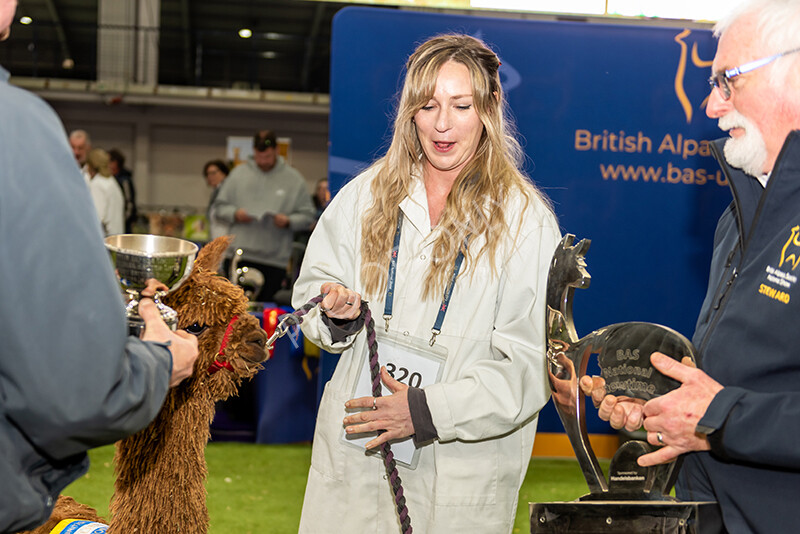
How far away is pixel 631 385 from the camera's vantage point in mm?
1536

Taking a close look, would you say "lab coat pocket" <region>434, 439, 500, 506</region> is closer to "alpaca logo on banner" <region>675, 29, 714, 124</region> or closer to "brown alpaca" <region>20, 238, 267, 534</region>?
"brown alpaca" <region>20, 238, 267, 534</region>

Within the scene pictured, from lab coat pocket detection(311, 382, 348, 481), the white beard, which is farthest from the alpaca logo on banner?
lab coat pocket detection(311, 382, 348, 481)

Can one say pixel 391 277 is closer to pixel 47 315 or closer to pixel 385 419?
pixel 385 419

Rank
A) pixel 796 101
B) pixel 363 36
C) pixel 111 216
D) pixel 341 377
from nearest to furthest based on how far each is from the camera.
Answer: pixel 796 101 < pixel 341 377 < pixel 363 36 < pixel 111 216

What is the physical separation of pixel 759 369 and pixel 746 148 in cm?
45

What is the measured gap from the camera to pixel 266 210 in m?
6.58

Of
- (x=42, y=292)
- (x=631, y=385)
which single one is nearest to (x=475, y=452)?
(x=631, y=385)

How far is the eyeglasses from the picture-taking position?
150cm

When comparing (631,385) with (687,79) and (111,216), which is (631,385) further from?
(111,216)

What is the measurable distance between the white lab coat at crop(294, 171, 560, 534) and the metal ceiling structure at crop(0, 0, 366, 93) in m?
19.8

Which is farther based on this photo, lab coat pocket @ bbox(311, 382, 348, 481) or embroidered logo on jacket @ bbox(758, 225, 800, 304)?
lab coat pocket @ bbox(311, 382, 348, 481)

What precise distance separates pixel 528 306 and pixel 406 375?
0.36m

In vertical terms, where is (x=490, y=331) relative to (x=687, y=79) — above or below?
below

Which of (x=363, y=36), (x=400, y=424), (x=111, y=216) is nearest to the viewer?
(x=400, y=424)
